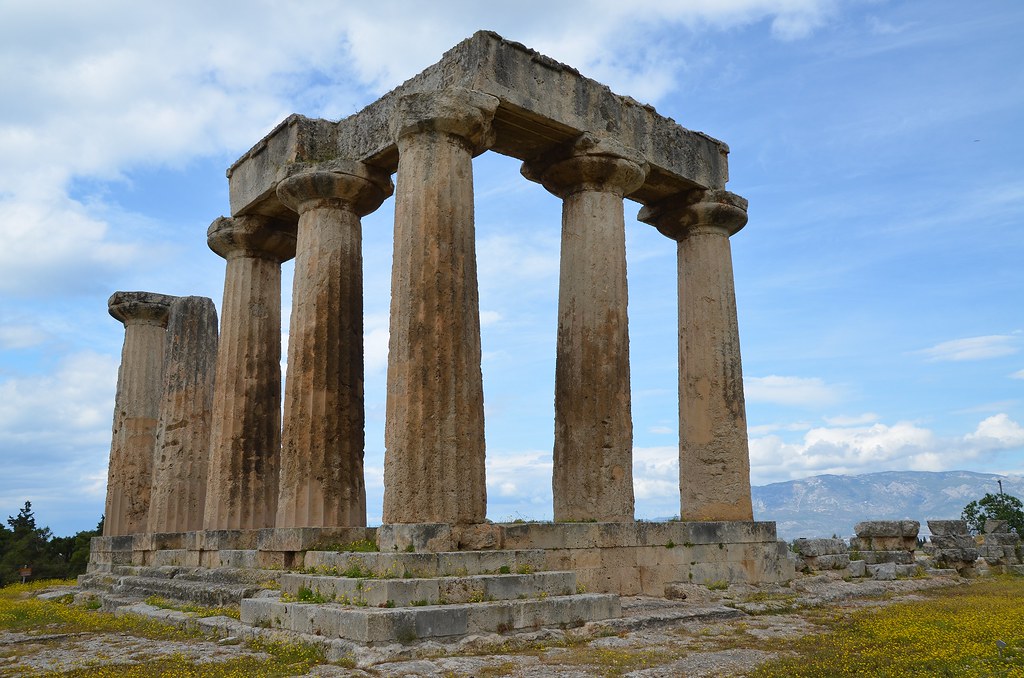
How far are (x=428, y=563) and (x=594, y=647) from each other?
8.32 feet

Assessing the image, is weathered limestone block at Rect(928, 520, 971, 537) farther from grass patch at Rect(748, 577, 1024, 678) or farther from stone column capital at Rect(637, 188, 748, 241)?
stone column capital at Rect(637, 188, 748, 241)

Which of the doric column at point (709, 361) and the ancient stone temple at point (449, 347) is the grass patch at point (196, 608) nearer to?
the ancient stone temple at point (449, 347)

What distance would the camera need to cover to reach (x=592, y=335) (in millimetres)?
15992

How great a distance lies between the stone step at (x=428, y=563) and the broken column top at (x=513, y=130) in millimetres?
7578

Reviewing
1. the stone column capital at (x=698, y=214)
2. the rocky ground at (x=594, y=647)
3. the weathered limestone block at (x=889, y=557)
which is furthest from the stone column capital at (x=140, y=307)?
the weathered limestone block at (x=889, y=557)

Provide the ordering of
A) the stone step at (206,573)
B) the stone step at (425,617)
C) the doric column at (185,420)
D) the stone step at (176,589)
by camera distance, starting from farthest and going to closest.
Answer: the doric column at (185,420) < the stone step at (206,573) < the stone step at (176,589) < the stone step at (425,617)

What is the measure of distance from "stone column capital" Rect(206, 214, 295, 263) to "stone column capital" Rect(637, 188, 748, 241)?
28.3ft

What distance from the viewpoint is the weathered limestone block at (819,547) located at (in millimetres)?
21500

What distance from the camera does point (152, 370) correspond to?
25.2 metres

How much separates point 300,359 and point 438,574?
6.29 metres

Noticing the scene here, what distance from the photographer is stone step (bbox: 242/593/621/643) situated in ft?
33.5

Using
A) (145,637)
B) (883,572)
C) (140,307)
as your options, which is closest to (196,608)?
(145,637)

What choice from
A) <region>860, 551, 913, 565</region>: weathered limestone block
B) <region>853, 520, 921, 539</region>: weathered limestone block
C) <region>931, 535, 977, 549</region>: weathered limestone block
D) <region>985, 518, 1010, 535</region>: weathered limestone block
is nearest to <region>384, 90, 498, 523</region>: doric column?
<region>860, 551, 913, 565</region>: weathered limestone block

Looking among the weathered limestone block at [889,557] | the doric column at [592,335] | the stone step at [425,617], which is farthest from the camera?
the weathered limestone block at [889,557]
